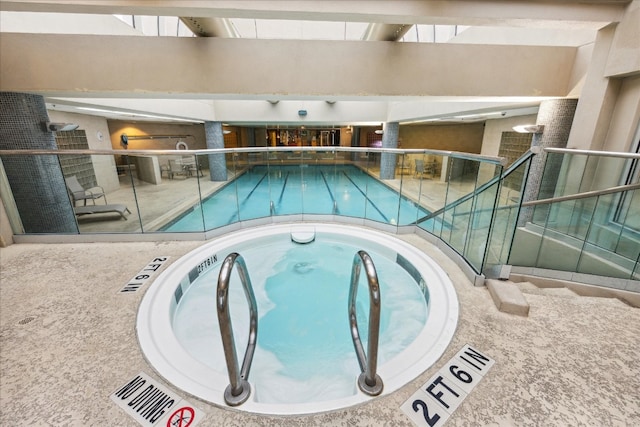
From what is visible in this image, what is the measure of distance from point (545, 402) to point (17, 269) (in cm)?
445

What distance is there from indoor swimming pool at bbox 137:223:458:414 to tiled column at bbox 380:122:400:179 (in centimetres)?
642

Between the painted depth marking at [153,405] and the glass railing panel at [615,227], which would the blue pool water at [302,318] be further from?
the glass railing panel at [615,227]

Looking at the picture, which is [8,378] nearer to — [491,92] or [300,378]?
[300,378]

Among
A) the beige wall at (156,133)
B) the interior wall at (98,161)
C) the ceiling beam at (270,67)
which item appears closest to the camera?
the ceiling beam at (270,67)

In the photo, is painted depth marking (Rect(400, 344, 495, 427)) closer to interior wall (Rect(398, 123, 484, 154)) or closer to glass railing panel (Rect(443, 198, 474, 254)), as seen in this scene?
glass railing panel (Rect(443, 198, 474, 254))

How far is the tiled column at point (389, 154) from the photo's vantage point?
9.39m

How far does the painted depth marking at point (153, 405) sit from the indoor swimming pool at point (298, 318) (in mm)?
74

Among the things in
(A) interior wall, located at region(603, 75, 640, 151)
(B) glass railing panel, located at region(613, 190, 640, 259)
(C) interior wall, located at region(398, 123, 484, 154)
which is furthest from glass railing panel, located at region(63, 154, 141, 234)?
(C) interior wall, located at region(398, 123, 484, 154)

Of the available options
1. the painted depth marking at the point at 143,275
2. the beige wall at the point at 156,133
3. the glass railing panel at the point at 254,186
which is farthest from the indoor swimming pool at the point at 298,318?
the beige wall at the point at 156,133

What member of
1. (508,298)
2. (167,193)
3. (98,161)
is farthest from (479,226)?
(98,161)

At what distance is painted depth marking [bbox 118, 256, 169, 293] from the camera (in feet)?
7.44

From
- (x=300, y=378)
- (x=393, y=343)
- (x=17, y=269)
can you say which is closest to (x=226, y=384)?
(x=300, y=378)

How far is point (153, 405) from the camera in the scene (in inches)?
50.6

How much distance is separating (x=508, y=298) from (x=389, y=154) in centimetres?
817
